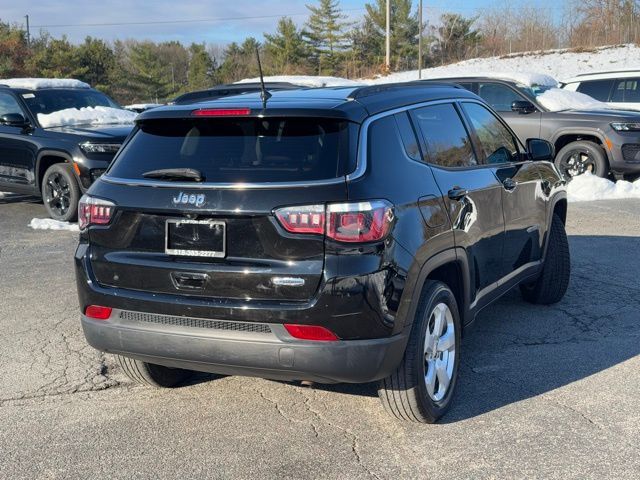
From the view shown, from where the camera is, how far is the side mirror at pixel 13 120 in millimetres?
10195

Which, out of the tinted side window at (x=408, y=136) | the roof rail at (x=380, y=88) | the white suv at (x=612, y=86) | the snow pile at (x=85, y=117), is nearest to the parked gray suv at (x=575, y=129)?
the white suv at (x=612, y=86)

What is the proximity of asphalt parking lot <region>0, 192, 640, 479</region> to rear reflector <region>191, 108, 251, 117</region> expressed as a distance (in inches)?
63.5

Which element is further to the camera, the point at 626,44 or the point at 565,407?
the point at 626,44

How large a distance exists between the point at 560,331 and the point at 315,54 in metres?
57.9

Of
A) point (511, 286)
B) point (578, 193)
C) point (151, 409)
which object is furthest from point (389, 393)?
point (578, 193)

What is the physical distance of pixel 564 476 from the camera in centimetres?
336

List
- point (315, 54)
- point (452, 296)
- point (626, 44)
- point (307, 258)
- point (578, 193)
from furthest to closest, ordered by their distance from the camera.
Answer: point (315, 54) → point (626, 44) → point (578, 193) → point (452, 296) → point (307, 258)

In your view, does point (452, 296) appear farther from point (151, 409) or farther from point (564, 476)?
point (151, 409)

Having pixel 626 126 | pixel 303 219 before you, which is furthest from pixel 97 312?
pixel 626 126

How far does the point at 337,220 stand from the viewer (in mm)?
3324

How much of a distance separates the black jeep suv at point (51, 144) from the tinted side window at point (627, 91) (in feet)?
31.9

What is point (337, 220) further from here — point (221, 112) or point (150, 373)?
point (150, 373)

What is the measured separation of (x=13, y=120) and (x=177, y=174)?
7.53 metres

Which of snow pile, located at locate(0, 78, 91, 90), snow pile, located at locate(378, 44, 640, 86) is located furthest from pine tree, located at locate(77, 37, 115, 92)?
snow pile, located at locate(0, 78, 91, 90)
